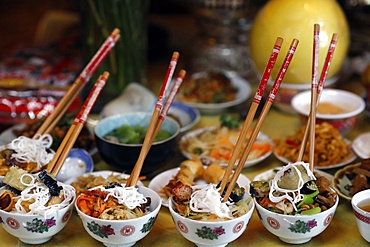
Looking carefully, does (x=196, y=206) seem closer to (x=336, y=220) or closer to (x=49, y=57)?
(x=336, y=220)

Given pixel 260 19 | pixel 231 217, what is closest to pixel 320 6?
pixel 260 19

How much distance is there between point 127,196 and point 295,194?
0.36 meters

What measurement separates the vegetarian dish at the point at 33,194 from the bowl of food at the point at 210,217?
245mm

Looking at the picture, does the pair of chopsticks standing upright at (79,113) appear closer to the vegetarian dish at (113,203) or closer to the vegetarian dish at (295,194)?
the vegetarian dish at (113,203)

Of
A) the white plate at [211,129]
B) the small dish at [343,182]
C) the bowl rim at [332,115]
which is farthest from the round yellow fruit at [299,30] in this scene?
the small dish at [343,182]

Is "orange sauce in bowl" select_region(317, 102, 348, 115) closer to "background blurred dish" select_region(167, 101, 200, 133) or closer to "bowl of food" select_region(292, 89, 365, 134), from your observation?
"bowl of food" select_region(292, 89, 365, 134)

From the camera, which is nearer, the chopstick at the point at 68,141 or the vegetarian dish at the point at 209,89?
the chopstick at the point at 68,141

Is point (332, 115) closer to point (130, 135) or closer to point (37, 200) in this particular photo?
point (130, 135)

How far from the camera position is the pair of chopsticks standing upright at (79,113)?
1376 mm

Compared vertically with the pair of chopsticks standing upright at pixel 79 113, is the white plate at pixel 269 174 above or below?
below

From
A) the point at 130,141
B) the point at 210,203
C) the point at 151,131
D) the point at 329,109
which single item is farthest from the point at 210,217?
the point at 329,109

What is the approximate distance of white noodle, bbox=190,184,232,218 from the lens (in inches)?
48.5

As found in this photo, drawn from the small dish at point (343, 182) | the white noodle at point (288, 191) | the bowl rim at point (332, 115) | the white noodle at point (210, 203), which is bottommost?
the small dish at point (343, 182)

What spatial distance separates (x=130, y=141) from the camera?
1674 mm
